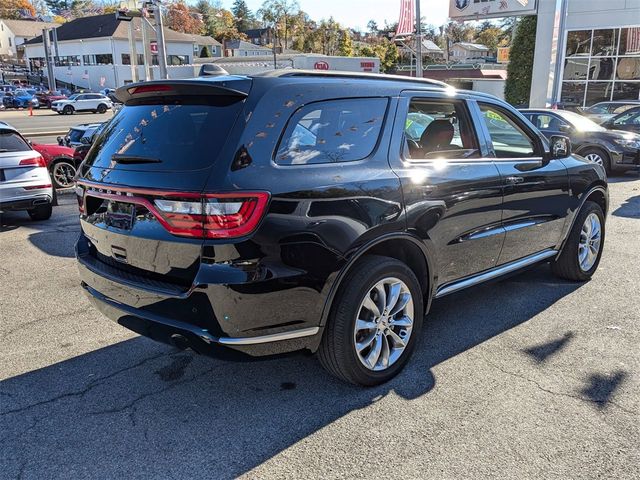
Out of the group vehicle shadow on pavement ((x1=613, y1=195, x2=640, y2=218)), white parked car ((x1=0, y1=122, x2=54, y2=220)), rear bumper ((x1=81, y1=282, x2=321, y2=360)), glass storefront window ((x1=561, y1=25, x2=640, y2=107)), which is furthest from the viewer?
glass storefront window ((x1=561, y1=25, x2=640, y2=107))

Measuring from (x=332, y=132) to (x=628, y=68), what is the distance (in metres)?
22.3

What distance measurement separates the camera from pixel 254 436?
10.0 ft

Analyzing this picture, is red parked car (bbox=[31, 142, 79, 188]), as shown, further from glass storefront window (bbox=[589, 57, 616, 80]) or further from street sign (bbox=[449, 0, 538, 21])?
glass storefront window (bbox=[589, 57, 616, 80])

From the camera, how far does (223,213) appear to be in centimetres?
280

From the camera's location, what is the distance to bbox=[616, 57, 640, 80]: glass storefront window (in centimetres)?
2117

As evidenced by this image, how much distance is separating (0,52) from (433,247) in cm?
11114

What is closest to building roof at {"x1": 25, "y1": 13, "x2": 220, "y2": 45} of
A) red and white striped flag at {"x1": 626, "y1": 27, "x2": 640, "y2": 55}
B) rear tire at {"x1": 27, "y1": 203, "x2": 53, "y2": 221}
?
red and white striped flag at {"x1": 626, "y1": 27, "x2": 640, "y2": 55}

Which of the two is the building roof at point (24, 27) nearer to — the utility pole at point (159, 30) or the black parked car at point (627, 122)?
the utility pole at point (159, 30)

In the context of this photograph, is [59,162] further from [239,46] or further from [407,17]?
[239,46]

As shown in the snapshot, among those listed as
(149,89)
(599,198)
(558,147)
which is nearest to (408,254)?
(149,89)

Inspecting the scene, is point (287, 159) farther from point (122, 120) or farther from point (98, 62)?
point (98, 62)

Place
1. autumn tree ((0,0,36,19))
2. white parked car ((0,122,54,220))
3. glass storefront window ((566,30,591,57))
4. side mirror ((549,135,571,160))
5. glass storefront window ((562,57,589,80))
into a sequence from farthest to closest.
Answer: autumn tree ((0,0,36,19))
glass storefront window ((562,57,589,80))
glass storefront window ((566,30,591,57))
white parked car ((0,122,54,220))
side mirror ((549,135,571,160))

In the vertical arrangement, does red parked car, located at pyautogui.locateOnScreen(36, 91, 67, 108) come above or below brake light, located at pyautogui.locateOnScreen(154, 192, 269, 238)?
below

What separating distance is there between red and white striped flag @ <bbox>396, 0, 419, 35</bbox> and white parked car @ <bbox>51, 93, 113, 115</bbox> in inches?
1023
